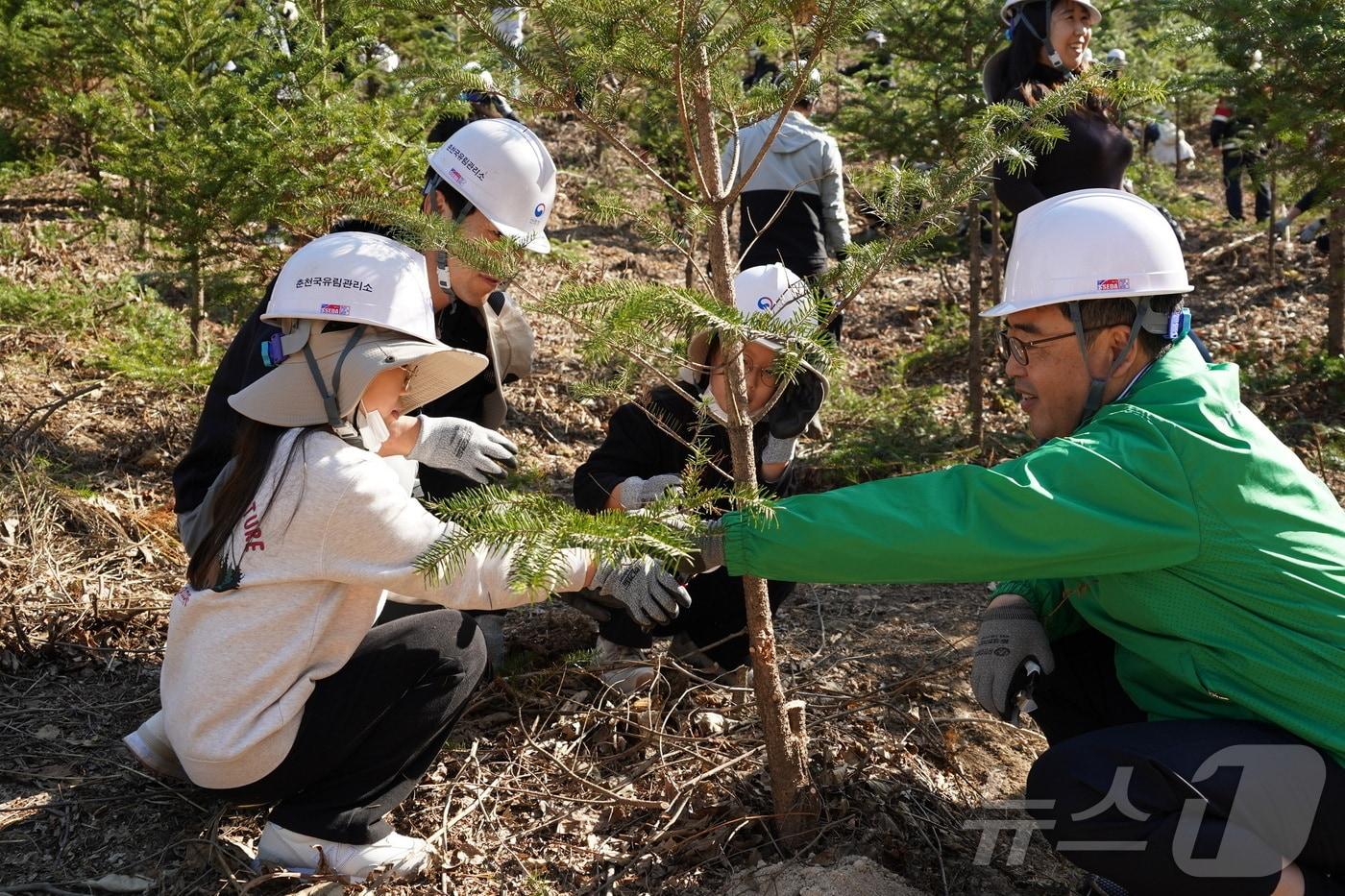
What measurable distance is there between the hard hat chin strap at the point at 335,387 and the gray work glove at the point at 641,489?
90 centimetres

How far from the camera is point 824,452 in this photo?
5957 millimetres

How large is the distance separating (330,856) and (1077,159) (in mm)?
3648

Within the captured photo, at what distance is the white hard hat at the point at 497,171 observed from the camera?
322cm

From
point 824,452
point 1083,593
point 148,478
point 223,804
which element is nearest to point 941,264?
point 824,452

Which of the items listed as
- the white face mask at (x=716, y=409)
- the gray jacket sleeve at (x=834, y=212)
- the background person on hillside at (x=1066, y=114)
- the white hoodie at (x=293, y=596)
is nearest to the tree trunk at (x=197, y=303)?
the gray jacket sleeve at (x=834, y=212)

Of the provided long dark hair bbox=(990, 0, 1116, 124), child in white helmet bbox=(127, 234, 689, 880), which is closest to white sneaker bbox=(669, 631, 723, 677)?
child in white helmet bbox=(127, 234, 689, 880)

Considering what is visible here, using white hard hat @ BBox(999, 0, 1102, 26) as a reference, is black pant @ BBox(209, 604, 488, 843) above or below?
below

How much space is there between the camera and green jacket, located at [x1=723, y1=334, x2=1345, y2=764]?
2.13m

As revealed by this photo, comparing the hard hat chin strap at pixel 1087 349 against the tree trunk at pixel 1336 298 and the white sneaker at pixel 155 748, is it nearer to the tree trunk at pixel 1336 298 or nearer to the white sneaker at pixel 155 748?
the white sneaker at pixel 155 748

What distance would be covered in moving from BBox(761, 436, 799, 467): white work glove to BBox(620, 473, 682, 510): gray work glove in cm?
39

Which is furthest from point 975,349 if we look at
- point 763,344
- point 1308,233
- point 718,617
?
point 1308,233

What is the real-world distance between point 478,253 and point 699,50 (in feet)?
2.04

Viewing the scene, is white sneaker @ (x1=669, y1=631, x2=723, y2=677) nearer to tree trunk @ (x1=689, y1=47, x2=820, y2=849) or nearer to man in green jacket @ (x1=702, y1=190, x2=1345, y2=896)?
tree trunk @ (x1=689, y1=47, x2=820, y2=849)

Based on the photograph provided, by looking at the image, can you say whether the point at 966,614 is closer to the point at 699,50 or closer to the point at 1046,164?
the point at 1046,164
